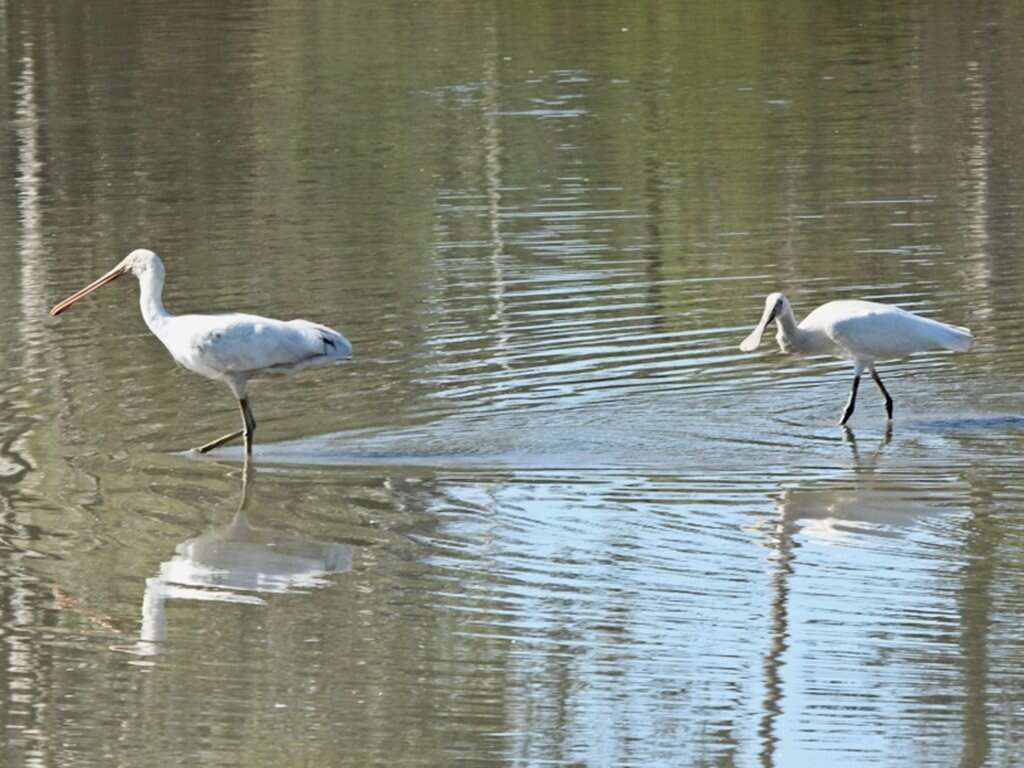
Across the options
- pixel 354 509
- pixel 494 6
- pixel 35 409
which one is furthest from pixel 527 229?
pixel 494 6

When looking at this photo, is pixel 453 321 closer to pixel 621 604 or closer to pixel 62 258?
pixel 62 258

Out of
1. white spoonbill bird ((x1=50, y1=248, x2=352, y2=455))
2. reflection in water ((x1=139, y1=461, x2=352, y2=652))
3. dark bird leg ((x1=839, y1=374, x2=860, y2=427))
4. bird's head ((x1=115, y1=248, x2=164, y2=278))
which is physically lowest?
dark bird leg ((x1=839, y1=374, x2=860, y2=427))

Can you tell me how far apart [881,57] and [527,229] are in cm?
1527

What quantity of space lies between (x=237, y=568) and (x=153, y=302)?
287 cm

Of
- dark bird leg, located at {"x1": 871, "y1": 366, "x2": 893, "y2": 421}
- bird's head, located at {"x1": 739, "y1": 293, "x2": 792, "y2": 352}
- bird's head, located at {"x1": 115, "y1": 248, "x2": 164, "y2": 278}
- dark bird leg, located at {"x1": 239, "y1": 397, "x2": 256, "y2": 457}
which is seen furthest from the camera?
bird's head, located at {"x1": 739, "y1": 293, "x2": 792, "y2": 352}

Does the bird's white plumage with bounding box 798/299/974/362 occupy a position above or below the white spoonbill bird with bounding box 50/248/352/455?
below

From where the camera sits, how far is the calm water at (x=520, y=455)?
9023 mm

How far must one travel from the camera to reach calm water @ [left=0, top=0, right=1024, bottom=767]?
9.02 metres

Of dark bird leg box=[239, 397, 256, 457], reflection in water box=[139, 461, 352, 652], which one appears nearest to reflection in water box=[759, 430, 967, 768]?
reflection in water box=[139, 461, 352, 652]

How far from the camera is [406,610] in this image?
10250mm

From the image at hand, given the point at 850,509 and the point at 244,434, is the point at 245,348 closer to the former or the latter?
the point at 244,434

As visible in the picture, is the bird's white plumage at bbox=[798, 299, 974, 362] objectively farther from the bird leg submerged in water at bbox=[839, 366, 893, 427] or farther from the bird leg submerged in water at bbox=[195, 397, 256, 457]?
the bird leg submerged in water at bbox=[195, 397, 256, 457]

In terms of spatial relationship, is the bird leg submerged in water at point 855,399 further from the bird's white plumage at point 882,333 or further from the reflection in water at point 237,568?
the reflection in water at point 237,568

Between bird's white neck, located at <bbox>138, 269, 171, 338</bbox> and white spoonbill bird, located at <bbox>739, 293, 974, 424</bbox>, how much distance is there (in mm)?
3406
